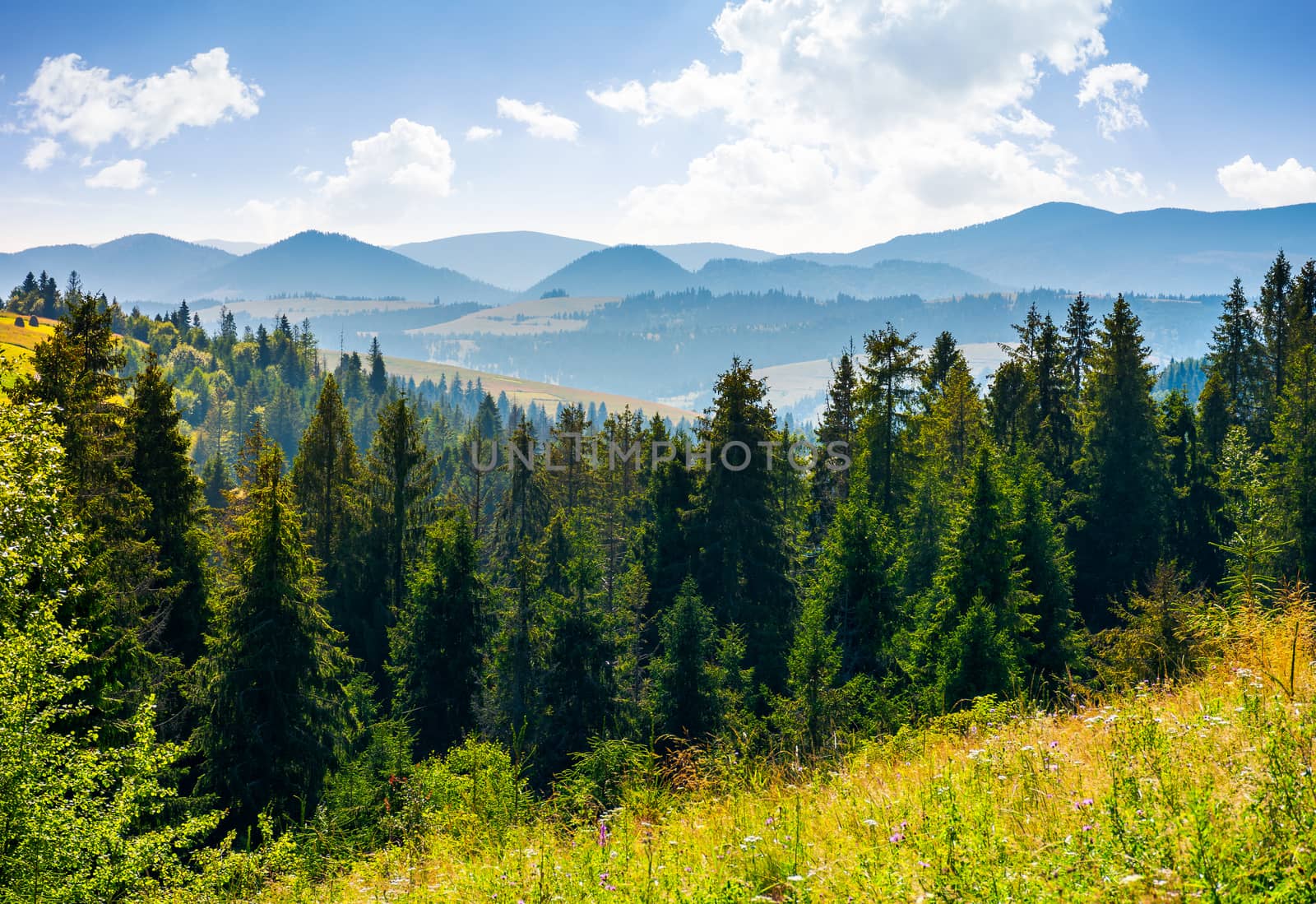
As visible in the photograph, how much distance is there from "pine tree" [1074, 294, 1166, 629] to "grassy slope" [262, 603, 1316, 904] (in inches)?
1353

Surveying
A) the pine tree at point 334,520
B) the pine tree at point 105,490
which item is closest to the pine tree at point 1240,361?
the pine tree at point 334,520

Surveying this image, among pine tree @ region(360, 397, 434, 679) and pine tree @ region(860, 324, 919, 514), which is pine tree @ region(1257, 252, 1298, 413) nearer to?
pine tree @ region(860, 324, 919, 514)

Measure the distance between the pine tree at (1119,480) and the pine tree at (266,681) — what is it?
3525 cm

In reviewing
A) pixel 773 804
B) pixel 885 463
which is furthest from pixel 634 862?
pixel 885 463

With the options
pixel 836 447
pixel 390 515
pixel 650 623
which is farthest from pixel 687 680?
pixel 836 447

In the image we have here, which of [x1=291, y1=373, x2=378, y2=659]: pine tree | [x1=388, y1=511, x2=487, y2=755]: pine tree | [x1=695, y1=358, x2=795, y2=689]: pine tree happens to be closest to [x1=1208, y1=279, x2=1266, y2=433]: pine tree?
[x1=695, y1=358, x2=795, y2=689]: pine tree

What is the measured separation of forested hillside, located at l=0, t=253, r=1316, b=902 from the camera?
22.0 feet

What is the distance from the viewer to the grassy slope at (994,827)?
4430 millimetres

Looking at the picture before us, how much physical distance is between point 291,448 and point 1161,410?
13341 cm

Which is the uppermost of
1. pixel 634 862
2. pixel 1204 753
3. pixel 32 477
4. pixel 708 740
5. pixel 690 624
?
pixel 32 477

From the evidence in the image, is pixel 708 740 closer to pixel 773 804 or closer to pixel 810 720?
pixel 810 720

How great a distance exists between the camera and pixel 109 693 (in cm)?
1788

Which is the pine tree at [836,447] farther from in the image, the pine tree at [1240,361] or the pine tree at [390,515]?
the pine tree at [1240,361]

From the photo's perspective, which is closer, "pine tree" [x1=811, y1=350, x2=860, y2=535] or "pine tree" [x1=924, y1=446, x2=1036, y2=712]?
"pine tree" [x1=924, y1=446, x2=1036, y2=712]
